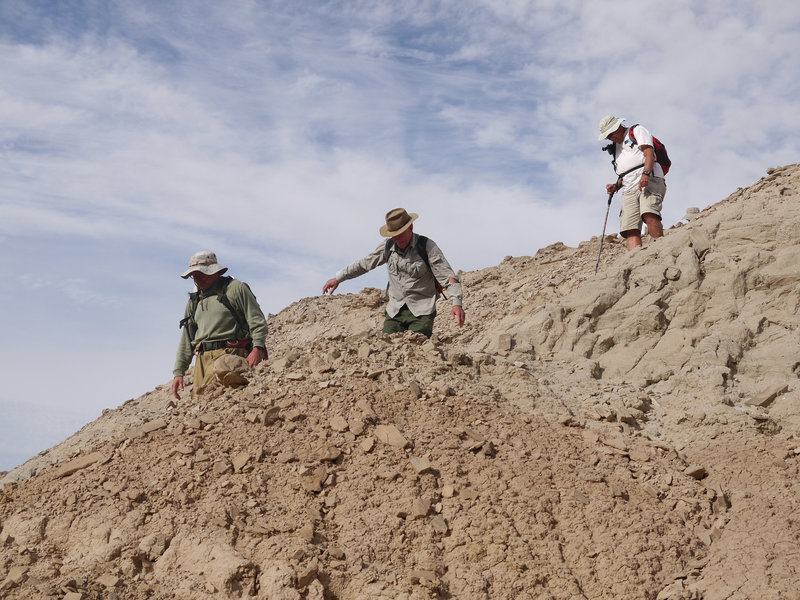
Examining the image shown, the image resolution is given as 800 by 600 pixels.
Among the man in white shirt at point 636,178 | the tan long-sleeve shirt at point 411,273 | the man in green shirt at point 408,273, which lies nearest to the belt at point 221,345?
the man in green shirt at point 408,273

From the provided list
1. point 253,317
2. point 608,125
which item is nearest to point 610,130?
point 608,125

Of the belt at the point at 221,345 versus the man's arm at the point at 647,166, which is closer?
the belt at the point at 221,345

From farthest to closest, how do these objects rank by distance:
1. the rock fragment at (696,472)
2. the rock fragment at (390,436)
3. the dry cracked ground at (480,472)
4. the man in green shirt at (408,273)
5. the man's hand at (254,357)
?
the man in green shirt at (408,273) → the man's hand at (254,357) → the rock fragment at (696,472) → the rock fragment at (390,436) → the dry cracked ground at (480,472)

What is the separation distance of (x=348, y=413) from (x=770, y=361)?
4.05 m

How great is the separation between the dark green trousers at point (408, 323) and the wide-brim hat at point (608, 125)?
151 inches

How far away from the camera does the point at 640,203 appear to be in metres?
9.73

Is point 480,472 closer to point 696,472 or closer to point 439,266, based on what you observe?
point 696,472

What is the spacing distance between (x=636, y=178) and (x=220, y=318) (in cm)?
559

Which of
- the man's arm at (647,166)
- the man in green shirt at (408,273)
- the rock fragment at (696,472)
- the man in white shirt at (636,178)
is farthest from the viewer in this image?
the man in white shirt at (636,178)

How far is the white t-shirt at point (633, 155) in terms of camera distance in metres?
9.64

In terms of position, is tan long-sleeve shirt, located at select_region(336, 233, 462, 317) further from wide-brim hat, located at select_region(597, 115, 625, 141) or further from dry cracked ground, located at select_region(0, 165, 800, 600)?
wide-brim hat, located at select_region(597, 115, 625, 141)

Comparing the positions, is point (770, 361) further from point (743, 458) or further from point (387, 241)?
point (387, 241)

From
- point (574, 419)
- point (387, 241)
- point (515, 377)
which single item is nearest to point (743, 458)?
point (574, 419)

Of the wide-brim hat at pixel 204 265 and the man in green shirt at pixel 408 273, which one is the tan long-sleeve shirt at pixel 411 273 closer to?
the man in green shirt at pixel 408 273
